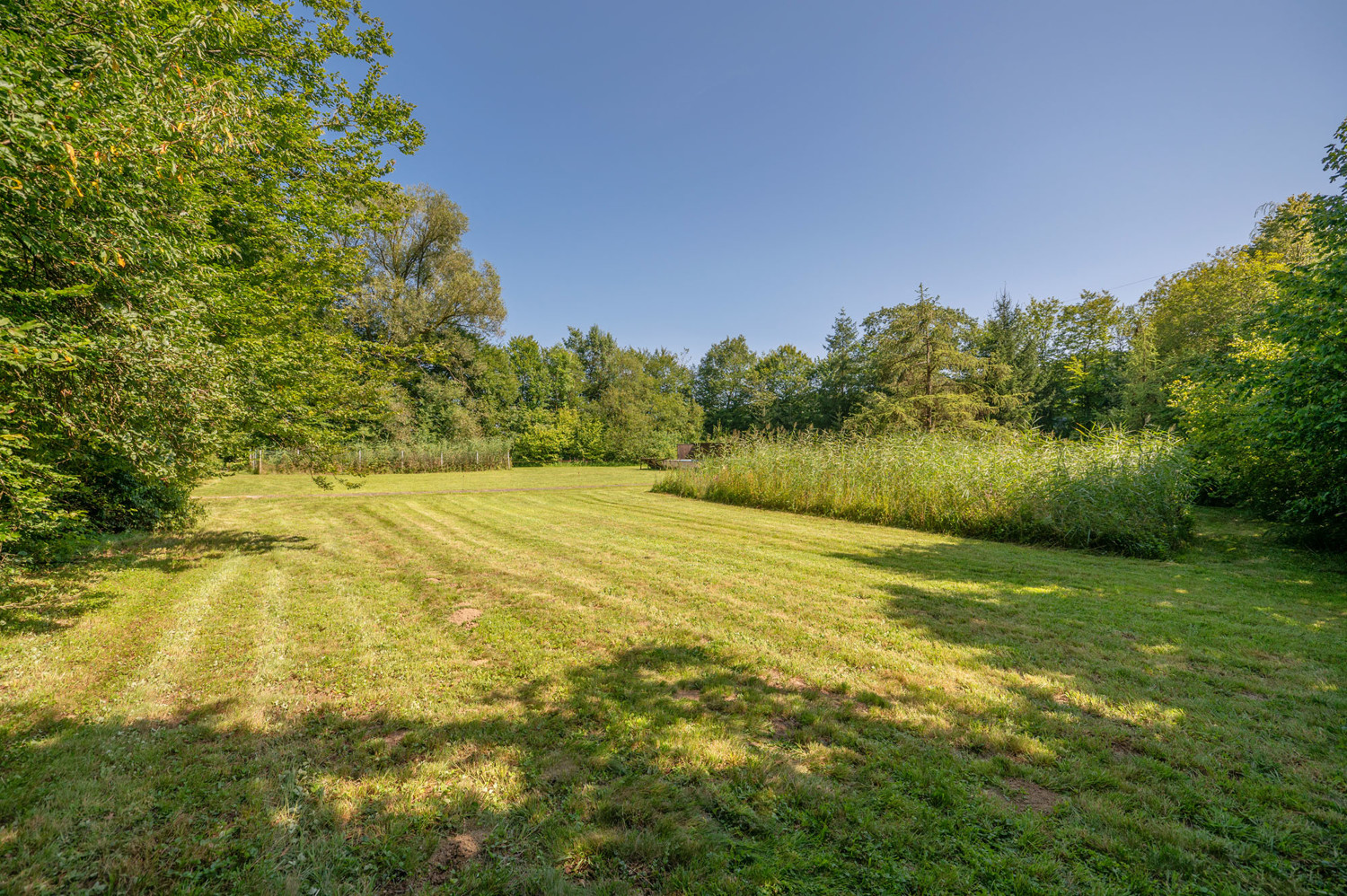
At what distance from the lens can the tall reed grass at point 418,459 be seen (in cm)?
2112

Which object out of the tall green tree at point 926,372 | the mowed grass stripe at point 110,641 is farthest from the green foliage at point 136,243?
the tall green tree at point 926,372

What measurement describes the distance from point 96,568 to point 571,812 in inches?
264

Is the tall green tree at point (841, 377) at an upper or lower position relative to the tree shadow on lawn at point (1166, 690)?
upper

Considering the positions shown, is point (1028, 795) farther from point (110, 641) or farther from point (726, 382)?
point (726, 382)

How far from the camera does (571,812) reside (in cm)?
206

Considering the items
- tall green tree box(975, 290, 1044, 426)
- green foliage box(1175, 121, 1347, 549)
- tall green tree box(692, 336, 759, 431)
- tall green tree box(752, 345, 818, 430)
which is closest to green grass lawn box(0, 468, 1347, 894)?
green foliage box(1175, 121, 1347, 549)

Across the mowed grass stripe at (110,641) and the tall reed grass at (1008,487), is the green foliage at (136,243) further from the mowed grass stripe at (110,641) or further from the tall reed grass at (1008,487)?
the tall reed grass at (1008,487)

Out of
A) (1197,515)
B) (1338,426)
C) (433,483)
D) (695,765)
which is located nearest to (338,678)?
(695,765)

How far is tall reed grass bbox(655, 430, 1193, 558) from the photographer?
7543mm

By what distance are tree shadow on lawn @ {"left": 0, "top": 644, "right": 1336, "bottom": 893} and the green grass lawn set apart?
1cm

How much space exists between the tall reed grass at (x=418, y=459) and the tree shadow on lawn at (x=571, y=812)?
21.7m

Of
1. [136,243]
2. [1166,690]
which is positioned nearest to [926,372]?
[1166,690]

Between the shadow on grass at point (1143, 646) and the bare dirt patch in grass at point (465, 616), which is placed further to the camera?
the bare dirt patch in grass at point (465, 616)

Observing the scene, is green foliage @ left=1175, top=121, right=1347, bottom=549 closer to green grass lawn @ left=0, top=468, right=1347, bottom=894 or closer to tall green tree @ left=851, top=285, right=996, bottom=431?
green grass lawn @ left=0, top=468, right=1347, bottom=894
